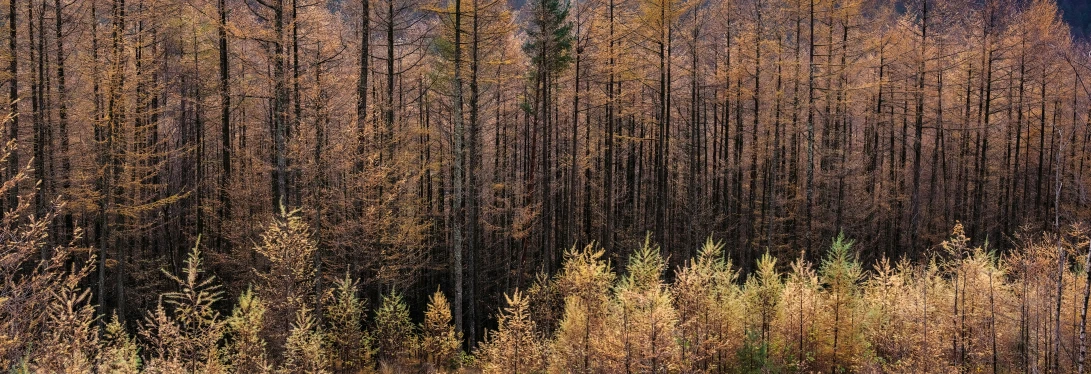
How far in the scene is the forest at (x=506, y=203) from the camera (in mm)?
10266

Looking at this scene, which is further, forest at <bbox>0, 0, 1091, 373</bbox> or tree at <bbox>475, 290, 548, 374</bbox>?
tree at <bbox>475, 290, 548, 374</bbox>

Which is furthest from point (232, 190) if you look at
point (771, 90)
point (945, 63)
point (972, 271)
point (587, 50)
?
point (945, 63)

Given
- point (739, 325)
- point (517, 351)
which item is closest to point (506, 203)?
point (517, 351)

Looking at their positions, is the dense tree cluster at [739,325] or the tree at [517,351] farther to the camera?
the tree at [517,351]

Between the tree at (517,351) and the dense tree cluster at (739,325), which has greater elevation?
the dense tree cluster at (739,325)

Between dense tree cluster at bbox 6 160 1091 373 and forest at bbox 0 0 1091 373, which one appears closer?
dense tree cluster at bbox 6 160 1091 373

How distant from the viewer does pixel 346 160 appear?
15.4 m

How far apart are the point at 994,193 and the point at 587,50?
23036 mm

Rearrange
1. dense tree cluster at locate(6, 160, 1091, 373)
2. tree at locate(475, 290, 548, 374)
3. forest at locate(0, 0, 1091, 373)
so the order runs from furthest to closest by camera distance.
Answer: tree at locate(475, 290, 548, 374)
forest at locate(0, 0, 1091, 373)
dense tree cluster at locate(6, 160, 1091, 373)

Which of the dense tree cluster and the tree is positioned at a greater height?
the dense tree cluster

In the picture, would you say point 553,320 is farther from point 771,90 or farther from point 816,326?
point 771,90

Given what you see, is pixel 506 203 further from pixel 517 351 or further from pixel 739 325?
pixel 739 325

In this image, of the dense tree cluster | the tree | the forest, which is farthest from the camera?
the tree

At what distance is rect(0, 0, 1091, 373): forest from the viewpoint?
1027cm
